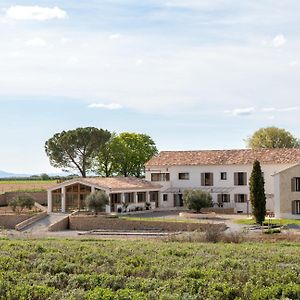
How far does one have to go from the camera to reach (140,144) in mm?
86062

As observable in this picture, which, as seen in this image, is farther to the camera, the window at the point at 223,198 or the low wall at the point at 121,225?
the window at the point at 223,198

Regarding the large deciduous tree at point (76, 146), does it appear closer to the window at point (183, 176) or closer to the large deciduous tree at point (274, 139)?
the window at point (183, 176)

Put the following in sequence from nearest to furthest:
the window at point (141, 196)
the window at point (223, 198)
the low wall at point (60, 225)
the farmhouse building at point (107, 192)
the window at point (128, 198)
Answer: the low wall at point (60, 225), the farmhouse building at point (107, 192), the window at point (128, 198), the window at point (141, 196), the window at point (223, 198)

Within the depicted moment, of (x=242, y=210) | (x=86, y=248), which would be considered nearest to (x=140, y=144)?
(x=242, y=210)

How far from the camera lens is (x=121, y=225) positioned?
51.1 m

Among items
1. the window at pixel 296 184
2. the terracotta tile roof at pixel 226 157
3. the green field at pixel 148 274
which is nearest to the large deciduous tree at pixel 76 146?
the terracotta tile roof at pixel 226 157

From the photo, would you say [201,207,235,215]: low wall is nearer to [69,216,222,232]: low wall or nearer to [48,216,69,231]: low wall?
[69,216,222,232]: low wall

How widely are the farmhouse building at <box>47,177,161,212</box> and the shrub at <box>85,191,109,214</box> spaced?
5.74 ft

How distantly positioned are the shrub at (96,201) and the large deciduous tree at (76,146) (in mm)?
21094

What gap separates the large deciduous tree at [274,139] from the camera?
3691 inches

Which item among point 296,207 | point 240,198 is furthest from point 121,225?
point 240,198

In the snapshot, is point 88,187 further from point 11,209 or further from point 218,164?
point 218,164

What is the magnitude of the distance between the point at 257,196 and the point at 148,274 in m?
30.0

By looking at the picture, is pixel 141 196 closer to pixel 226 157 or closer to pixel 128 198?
pixel 128 198
